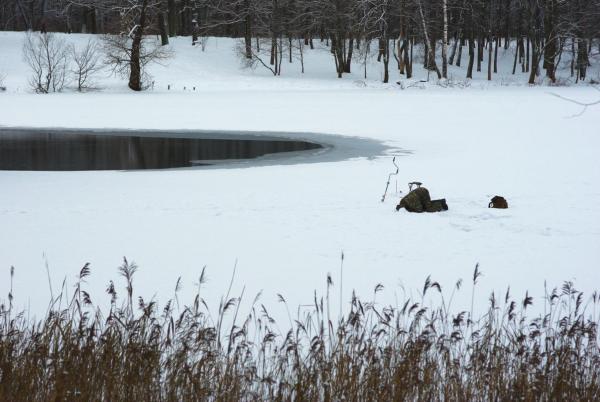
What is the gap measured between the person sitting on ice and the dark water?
7.57 m

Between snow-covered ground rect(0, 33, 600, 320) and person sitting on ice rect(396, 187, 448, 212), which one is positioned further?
person sitting on ice rect(396, 187, 448, 212)

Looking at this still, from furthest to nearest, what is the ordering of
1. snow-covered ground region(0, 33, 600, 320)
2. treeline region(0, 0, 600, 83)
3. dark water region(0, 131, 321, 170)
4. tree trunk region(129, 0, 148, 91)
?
treeline region(0, 0, 600, 83) < tree trunk region(129, 0, 148, 91) < dark water region(0, 131, 321, 170) < snow-covered ground region(0, 33, 600, 320)

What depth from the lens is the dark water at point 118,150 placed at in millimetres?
19047

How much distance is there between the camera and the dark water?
19.0 metres

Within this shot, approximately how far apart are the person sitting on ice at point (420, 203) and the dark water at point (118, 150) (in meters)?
7.57

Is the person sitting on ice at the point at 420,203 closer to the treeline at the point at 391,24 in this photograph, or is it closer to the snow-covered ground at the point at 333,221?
the snow-covered ground at the point at 333,221

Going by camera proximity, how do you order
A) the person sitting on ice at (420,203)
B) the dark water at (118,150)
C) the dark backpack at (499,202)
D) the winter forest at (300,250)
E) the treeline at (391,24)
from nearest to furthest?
the winter forest at (300,250) → the person sitting on ice at (420,203) → the dark backpack at (499,202) → the dark water at (118,150) → the treeline at (391,24)

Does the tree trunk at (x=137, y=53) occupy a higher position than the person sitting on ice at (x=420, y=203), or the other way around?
the tree trunk at (x=137, y=53)

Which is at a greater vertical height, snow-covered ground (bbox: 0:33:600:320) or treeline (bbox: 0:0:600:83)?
treeline (bbox: 0:0:600:83)

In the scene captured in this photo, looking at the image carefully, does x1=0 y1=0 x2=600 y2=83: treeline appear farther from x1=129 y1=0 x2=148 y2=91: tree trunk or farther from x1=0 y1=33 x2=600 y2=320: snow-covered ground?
x1=0 y1=33 x2=600 y2=320: snow-covered ground

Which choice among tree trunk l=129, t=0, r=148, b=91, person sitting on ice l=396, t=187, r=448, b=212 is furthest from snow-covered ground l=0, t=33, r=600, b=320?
tree trunk l=129, t=0, r=148, b=91

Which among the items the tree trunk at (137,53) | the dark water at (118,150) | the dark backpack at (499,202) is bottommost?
the dark water at (118,150)

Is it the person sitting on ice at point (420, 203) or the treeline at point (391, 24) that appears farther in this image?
the treeline at point (391, 24)

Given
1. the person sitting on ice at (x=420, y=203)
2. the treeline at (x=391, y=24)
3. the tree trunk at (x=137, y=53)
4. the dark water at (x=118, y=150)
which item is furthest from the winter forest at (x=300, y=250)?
the treeline at (x=391, y=24)
